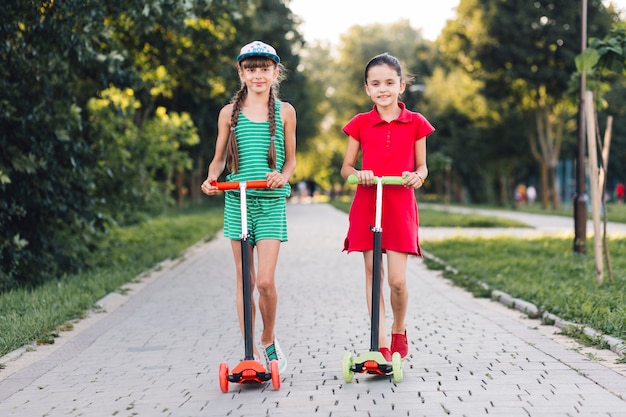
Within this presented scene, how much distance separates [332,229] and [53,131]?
15725 millimetres

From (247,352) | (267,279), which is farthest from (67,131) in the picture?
(247,352)

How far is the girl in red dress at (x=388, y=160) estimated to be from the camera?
5.55 m

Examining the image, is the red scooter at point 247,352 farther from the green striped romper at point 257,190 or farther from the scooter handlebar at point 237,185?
the green striped romper at point 257,190

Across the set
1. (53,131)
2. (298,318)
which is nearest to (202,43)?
(53,131)

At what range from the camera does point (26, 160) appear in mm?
10078

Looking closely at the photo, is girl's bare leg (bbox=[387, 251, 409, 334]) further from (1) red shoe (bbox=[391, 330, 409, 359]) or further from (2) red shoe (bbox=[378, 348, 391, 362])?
(2) red shoe (bbox=[378, 348, 391, 362])

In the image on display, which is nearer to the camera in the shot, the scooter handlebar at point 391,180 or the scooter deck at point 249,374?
the scooter handlebar at point 391,180

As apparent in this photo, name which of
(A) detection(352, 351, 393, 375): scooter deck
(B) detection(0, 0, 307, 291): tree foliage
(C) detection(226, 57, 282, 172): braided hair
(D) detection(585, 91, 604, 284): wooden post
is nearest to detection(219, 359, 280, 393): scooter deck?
(A) detection(352, 351, 393, 375): scooter deck

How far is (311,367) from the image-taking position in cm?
618

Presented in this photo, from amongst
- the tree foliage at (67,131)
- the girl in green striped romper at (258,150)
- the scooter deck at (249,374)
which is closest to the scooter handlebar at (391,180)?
the girl in green striped romper at (258,150)

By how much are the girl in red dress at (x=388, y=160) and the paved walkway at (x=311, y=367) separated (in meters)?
0.64

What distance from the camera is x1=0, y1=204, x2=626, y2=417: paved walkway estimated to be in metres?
5.02

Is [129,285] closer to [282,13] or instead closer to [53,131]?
[53,131]

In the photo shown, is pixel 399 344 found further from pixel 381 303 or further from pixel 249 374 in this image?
pixel 249 374
